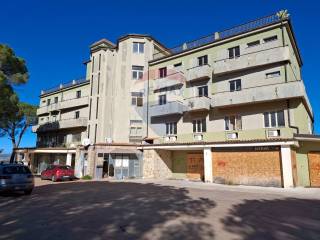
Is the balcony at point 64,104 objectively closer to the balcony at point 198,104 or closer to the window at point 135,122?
the window at point 135,122

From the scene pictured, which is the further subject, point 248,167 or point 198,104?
point 198,104

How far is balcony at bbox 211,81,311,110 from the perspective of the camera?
20.3 m

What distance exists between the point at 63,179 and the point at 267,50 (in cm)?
2256

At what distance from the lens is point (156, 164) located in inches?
1092

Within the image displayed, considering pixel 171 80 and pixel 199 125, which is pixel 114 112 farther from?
pixel 199 125

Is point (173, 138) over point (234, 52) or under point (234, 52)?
under

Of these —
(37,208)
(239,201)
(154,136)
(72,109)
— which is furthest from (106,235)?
(72,109)

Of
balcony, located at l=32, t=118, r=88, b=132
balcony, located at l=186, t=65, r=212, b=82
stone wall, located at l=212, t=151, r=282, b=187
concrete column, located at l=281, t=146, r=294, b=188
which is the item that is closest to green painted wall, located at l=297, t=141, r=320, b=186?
concrete column, located at l=281, t=146, r=294, b=188

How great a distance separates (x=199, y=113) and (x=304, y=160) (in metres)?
10.4

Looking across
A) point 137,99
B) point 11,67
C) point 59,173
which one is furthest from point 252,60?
point 11,67

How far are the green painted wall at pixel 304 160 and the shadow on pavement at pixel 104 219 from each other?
12027mm

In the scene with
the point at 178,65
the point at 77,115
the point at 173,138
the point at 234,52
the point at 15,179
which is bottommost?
the point at 15,179

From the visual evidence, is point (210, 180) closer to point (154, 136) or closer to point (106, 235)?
point (154, 136)

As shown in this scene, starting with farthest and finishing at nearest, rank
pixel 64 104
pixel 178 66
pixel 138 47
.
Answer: pixel 64 104
pixel 138 47
pixel 178 66
